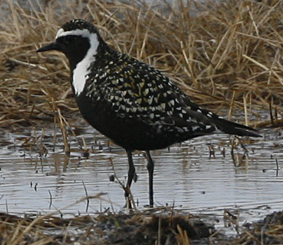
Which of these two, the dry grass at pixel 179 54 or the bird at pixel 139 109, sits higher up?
the dry grass at pixel 179 54

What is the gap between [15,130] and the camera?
8.06m

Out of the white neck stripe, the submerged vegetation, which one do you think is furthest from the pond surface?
the white neck stripe

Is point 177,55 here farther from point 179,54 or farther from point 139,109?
point 139,109

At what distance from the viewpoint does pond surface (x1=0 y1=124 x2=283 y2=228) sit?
5500 millimetres

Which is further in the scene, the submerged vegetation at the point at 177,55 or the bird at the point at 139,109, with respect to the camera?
the submerged vegetation at the point at 177,55

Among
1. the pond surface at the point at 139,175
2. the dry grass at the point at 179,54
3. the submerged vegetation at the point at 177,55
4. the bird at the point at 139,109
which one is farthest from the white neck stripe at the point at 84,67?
the dry grass at the point at 179,54

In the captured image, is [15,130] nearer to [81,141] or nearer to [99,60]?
[81,141]

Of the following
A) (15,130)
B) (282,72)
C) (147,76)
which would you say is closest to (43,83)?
(15,130)

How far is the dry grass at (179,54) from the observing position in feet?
27.7

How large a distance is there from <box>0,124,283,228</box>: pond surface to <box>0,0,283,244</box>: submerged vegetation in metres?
0.30

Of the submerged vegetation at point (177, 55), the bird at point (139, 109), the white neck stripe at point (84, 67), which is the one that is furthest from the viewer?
the submerged vegetation at point (177, 55)

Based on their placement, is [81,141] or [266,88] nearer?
[81,141]

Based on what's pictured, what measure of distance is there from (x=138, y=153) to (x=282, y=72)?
1998 millimetres

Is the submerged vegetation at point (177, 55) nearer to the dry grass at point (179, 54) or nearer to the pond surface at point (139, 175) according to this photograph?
the dry grass at point (179, 54)
